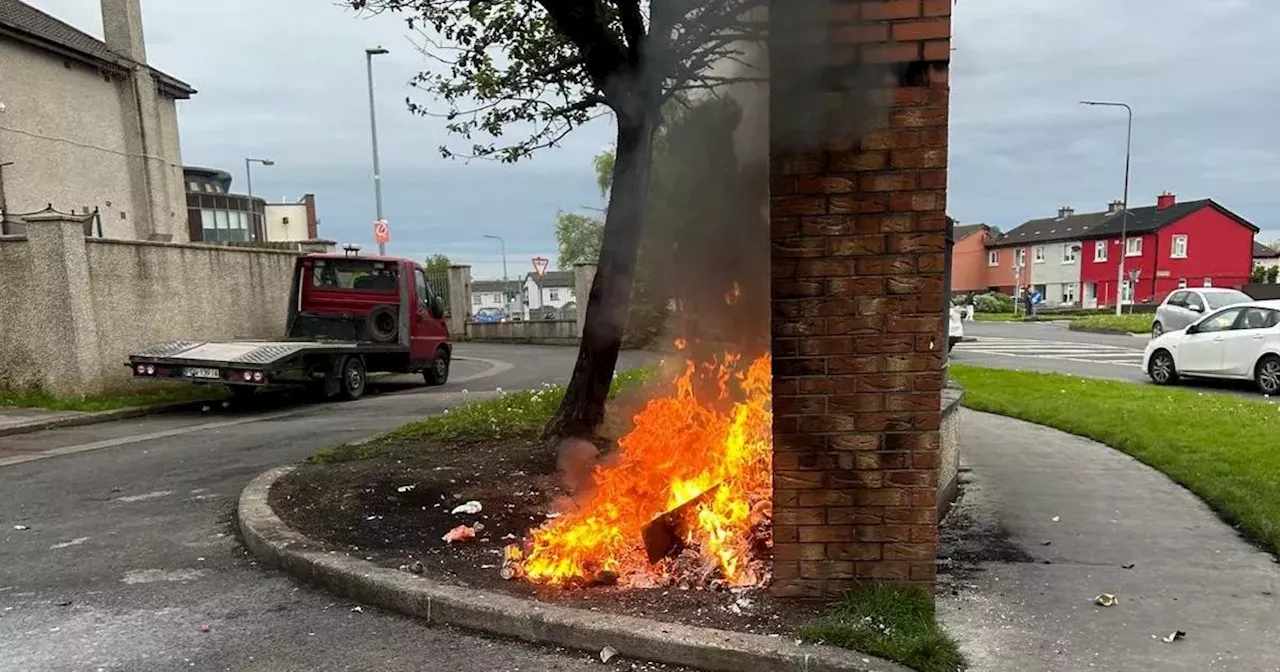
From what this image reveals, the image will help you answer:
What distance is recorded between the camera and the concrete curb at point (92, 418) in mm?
8672

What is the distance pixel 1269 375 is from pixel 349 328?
1394 centimetres

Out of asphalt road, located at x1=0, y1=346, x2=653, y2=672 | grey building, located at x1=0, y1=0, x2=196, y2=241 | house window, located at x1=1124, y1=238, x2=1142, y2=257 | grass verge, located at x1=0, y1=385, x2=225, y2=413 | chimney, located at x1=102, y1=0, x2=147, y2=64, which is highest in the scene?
chimney, located at x1=102, y1=0, x2=147, y2=64

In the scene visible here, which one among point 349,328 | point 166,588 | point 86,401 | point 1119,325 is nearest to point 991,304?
point 1119,325

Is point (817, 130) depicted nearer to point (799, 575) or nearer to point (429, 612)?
point (799, 575)

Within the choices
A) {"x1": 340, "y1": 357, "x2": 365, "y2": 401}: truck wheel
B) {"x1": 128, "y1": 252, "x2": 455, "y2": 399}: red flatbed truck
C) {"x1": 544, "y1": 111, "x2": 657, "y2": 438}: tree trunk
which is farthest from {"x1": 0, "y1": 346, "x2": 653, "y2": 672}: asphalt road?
{"x1": 340, "y1": 357, "x2": 365, "y2": 401}: truck wheel

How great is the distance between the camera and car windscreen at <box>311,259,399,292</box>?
12.5 meters

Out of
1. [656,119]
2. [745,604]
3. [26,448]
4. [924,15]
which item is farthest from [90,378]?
[924,15]

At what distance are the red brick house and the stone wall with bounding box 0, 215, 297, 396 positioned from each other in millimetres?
49221

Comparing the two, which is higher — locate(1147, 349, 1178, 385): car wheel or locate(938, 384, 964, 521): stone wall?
locate(938, 384, 964, 521): stone wall

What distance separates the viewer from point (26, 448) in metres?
7.84

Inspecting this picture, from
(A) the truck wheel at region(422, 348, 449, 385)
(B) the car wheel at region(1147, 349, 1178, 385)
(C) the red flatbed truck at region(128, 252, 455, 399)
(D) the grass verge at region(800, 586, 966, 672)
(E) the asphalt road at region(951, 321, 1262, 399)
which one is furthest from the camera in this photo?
(A) the truck wheel at region(422, 348, 449, 385)

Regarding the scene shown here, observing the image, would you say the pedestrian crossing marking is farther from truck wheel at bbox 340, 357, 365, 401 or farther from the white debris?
the white debris

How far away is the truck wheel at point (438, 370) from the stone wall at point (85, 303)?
12.2 ft

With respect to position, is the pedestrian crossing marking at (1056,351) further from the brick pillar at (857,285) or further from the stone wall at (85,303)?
the stone wall at (85,303)
